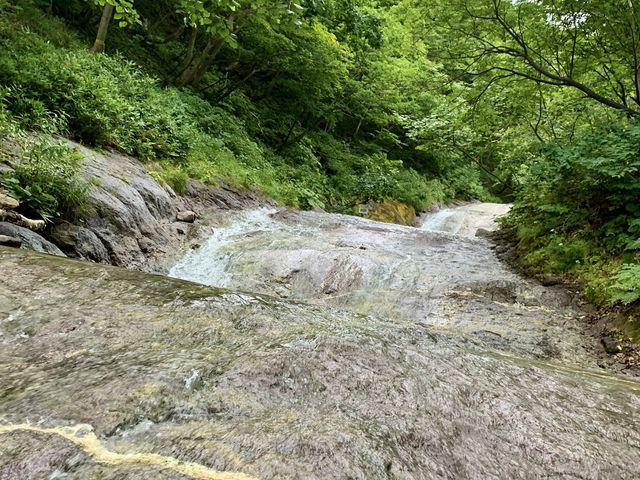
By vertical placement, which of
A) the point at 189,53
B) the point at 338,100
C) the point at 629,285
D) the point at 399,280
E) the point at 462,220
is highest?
the point at 338,100

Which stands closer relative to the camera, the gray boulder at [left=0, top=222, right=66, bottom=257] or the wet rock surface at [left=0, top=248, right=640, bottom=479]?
the wet rock surface at [left=0, top=248, right=640, bottom=479]

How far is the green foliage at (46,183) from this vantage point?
15.1 feet

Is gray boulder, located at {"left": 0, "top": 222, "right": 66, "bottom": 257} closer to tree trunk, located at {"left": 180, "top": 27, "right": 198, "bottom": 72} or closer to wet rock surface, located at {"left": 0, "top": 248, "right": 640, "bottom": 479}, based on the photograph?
wet rock surface, located at {"left": 0, "top": 248, "right": 640, "bottom": 479}

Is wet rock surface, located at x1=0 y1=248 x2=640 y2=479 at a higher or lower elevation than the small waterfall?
higher

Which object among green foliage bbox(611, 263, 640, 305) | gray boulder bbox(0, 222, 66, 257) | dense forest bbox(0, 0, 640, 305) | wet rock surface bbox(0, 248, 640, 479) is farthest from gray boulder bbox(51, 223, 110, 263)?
green foliage bbox(611, 263, 640, 305)

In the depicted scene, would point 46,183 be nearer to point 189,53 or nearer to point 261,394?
point 261,394

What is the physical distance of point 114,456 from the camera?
1553 mm

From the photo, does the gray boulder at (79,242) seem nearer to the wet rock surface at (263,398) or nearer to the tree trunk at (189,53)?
the wet rock surface at (263,398)

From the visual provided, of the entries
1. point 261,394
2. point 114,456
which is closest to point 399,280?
point 261,394

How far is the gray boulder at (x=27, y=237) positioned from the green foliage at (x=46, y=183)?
411mm

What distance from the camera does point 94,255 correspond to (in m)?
5.12

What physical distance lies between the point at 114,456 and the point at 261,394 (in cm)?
70

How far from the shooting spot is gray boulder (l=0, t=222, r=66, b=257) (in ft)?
13.3

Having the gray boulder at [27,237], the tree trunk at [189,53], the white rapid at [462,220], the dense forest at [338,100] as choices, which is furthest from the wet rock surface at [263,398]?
the white rapid at [462,220]
